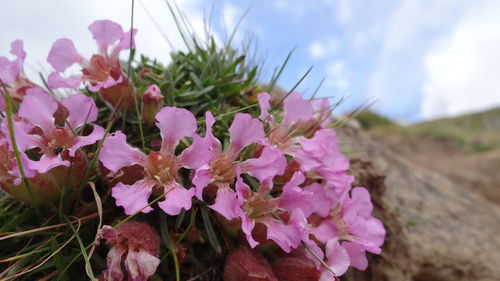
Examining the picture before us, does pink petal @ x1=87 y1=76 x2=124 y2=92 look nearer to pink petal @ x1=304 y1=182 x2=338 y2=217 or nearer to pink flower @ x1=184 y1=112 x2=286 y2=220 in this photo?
pink flower @ x1=184 y1=112 x2=286 y2=220

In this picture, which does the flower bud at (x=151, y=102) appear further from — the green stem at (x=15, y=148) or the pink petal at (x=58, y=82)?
the green stem at (x=15, y=148)

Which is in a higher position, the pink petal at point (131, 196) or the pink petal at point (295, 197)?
the pink petal at point (295, 197)

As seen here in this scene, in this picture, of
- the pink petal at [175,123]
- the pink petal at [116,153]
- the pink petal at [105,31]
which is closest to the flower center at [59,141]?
the pink petal at [116,153]

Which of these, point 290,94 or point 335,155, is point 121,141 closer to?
point 290,94

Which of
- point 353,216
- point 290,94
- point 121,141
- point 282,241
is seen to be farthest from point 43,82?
point 353,216

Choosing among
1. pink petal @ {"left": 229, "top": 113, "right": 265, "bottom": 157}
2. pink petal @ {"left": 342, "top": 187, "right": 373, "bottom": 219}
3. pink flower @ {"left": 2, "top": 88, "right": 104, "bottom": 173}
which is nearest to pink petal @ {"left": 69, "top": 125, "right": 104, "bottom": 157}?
pink flower @ {"left": 2, "top": 88, "right": 104, "bottom": 173}

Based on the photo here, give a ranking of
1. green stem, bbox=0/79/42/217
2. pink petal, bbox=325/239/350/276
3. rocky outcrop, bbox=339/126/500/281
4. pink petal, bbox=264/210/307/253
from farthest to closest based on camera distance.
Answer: rocky outcrop, bbox=339/126/500/281 < pink petal, bbox=325/239/350/276 < pink petal, bbox=264/210/307/253 < green stem, bbox=0/79/42/217
